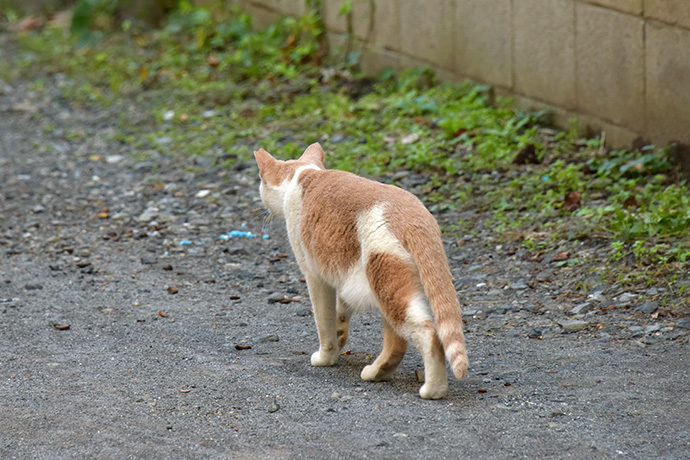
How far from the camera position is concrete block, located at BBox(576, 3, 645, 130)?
595 centimetres

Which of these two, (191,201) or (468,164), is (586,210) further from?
(191,201)

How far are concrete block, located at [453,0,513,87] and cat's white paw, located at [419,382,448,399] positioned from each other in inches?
165

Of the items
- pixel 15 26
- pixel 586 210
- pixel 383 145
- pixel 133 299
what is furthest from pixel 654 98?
pixel 15 26

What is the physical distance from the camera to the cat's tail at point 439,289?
3217mm

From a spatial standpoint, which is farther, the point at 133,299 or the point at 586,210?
the point at 586,210

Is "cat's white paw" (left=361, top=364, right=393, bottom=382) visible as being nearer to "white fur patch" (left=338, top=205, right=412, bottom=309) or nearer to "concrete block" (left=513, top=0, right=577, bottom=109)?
"white fur patch" (left=338, top=205, right=412, bottom=309)

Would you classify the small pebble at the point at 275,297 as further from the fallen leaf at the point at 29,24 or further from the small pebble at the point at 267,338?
the fallen leaf at the point at 29,24

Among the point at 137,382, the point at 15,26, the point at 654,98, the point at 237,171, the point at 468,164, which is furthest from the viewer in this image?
the point at 15,26

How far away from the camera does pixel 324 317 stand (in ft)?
12.6

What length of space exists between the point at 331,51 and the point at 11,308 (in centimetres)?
511

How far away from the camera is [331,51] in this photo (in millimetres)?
8984

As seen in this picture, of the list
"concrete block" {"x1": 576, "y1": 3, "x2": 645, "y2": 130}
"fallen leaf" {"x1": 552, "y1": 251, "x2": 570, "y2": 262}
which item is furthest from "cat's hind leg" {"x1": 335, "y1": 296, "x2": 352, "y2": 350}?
"concrete block" {"x1": 576, "y1": 3, "x2": 645, "y2": 130}

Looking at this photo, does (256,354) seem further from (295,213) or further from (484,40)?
(484,40)

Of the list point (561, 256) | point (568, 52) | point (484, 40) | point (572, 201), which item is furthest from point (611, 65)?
point (561, 256)
